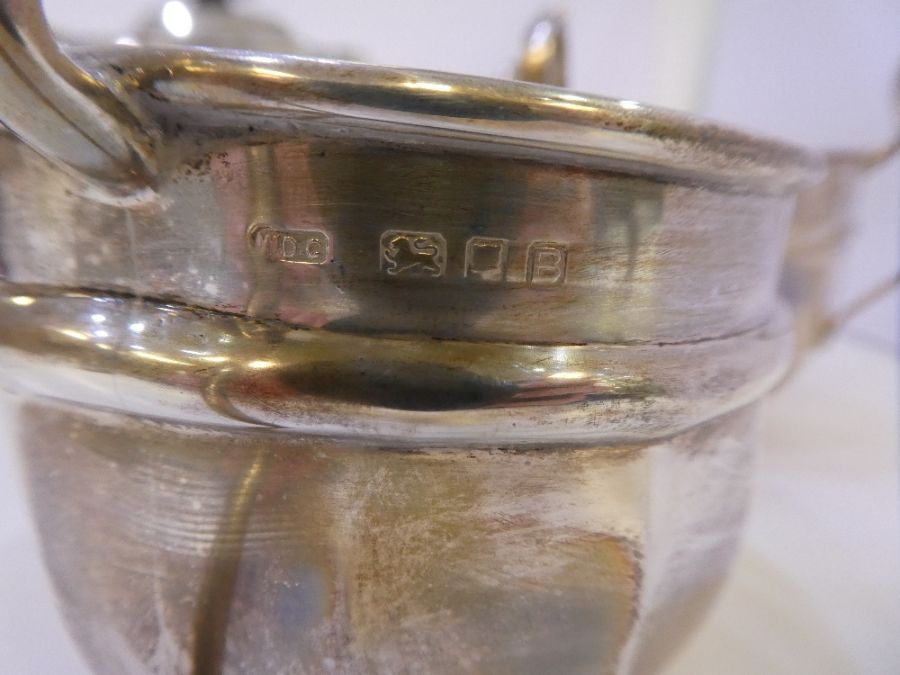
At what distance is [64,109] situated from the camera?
0.15 meters

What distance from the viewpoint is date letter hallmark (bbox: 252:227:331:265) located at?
0.54 ft

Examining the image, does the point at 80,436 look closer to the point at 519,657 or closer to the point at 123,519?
the point at 123,519

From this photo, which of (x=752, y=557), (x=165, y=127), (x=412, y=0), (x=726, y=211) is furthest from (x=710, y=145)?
(x=412, y=0)

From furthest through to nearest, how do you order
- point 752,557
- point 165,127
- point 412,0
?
point 412,0 < point 752,557 < point 165,127

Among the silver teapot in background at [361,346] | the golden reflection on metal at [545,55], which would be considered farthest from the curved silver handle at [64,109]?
the golden reflection on metal at [545,55]

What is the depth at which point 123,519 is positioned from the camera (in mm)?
197

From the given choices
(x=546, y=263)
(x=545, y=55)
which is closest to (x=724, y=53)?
(x=545, y=55)

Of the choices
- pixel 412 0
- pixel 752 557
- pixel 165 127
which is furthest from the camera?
pixel 412 0

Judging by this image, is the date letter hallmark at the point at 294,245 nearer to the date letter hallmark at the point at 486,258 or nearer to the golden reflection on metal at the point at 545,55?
the date letter hallmark at the point at 486,258

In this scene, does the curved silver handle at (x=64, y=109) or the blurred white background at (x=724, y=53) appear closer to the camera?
the curved silver handle at (x=64, y=109)

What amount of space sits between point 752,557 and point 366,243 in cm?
32

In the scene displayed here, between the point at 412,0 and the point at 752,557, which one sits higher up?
the point at 412,0

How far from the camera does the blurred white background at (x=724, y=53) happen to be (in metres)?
0.77

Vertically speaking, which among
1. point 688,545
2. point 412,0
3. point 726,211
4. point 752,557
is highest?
point 412,0
